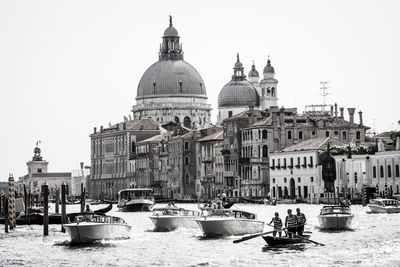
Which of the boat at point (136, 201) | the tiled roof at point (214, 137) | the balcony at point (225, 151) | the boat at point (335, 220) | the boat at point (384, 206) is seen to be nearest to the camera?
the boat at point (335, 220)

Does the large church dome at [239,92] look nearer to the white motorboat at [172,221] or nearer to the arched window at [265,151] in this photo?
the arched window at [265,151]

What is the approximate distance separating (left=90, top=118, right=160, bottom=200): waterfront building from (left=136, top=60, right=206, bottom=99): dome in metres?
8.99

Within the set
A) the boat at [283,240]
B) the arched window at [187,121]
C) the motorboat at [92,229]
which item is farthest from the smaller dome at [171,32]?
the boat at [283,240]

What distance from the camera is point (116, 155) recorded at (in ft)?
582

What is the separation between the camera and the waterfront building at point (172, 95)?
18738 cm

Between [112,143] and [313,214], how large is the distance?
98.8 meters

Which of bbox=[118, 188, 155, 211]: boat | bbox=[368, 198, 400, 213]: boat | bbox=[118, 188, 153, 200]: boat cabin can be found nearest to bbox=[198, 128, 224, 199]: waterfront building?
bbox=[118, 188, 153, 200]: boat cabin

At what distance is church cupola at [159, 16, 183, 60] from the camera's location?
192250mm

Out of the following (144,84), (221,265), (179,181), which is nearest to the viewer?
(221,265)

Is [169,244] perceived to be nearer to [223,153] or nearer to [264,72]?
[223,153]

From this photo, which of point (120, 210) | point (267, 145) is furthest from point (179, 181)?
point (120, 210)

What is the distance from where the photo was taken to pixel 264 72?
171 metres

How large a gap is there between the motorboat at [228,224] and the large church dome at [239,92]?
121 m

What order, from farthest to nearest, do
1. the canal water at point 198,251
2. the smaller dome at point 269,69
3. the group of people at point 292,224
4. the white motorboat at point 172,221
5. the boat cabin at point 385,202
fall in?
the smaller dome at point 269,69 < the boat cabin at point 385,202 < the white motorboat at point 172,221 < the group of people at point 292,224 < the canal water at point 198,251
